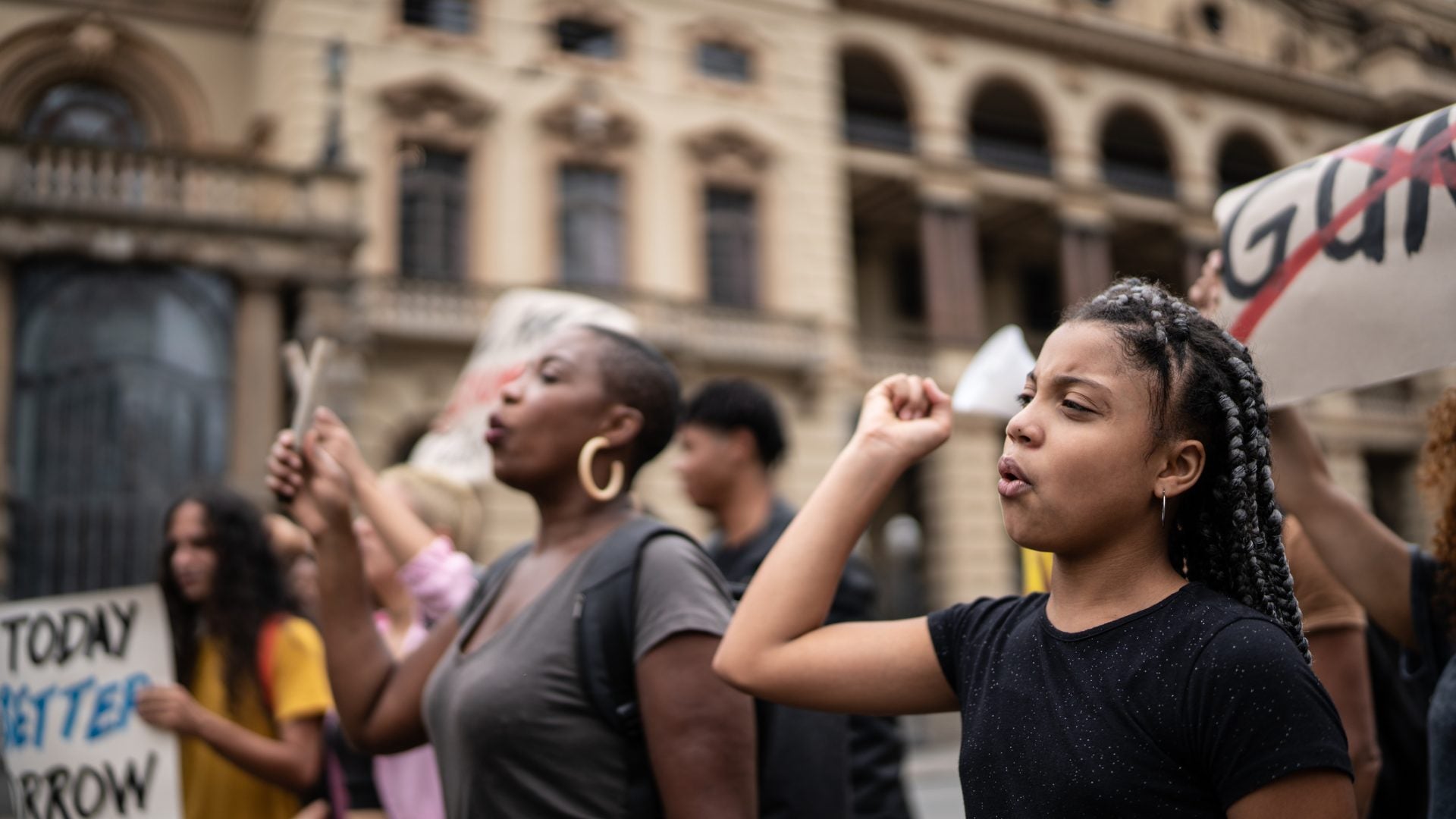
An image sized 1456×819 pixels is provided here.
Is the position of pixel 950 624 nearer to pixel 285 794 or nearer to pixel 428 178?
pixel 285 794

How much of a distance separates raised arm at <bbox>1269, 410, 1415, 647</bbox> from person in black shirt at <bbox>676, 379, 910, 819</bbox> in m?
1.14

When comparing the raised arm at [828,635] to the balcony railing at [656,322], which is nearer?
the raised arm at [828,635]

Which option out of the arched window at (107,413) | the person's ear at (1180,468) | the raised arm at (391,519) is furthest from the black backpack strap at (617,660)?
the arched window at (107,413)

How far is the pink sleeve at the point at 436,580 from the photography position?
3.28m

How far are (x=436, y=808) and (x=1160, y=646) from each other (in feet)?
7.95

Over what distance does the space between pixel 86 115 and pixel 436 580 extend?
15.5 meters

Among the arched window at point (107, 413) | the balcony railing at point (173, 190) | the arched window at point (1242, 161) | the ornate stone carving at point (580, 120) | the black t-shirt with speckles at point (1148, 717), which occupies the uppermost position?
the arched window at point (1242, 161)

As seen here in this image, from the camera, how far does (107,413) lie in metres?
13.3

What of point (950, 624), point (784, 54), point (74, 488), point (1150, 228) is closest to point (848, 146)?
point (784, 54)

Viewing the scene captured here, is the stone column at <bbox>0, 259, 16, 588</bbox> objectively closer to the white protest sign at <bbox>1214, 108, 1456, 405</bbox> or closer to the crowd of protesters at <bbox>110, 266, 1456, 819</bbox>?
the crowd of protesters at <bbox>110, 266, 1456, 819</bbox>

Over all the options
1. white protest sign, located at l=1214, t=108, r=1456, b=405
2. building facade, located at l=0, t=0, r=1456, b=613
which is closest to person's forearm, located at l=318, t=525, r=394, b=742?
white protest sign, located at l=1214, t=108, r=1456, b=405

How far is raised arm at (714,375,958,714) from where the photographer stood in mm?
1848

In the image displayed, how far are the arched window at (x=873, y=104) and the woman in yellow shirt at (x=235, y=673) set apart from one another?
55.6 feet

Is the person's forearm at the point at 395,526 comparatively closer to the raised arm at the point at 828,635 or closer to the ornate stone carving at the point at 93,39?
the raised arm at the point at 828,635
